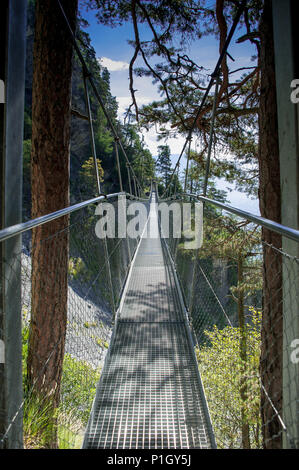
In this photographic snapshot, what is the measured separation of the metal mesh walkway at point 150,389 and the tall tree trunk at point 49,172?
41cm

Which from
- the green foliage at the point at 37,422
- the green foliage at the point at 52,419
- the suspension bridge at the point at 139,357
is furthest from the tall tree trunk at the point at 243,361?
the green foliage at the point at 37,422

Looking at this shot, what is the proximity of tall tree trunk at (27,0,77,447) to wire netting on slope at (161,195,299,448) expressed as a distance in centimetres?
91

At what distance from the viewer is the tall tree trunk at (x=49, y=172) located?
1700 mm

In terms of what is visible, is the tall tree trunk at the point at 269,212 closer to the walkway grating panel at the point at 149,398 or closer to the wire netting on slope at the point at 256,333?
the wire netting on slope at the point at 256,333

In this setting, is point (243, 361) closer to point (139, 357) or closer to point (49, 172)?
point (139, 357)

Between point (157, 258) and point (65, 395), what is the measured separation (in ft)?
8.96

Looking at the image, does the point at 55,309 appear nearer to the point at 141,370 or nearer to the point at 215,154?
the point at 141,370

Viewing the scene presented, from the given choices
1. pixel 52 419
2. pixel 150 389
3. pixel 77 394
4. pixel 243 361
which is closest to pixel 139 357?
pixel 150 389

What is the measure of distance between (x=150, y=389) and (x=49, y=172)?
1.38 meters

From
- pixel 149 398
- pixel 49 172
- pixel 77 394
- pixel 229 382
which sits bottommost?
pixel 229 382

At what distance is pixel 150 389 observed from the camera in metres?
1.63

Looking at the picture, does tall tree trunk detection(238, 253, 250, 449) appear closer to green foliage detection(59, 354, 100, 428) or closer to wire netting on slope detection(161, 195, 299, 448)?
wire netting on slope detection(161, 195, 299, 448)

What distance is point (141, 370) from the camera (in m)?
1.79

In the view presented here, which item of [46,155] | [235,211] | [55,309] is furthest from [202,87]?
[55,309]
